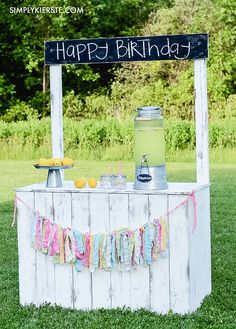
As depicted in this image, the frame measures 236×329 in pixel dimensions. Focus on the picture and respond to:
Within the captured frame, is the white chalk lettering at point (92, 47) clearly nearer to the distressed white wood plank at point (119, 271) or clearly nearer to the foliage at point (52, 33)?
the distressed white wood plank at point (119, 271)

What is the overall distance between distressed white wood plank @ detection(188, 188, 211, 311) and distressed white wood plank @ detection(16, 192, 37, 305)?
96 centimetres

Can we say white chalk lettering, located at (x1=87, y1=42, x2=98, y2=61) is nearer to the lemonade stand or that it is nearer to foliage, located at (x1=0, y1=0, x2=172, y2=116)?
the lemonade stand

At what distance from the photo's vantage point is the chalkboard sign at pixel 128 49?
4.66 meters

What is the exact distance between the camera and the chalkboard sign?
15.3ft

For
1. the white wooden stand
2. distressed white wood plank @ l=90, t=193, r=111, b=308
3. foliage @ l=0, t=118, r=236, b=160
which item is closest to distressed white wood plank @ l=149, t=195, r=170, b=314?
the white wooden stand

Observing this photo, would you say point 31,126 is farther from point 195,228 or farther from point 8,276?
point 195,228

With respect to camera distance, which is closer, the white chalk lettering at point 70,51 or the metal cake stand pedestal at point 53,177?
the metal cake stand pedestal at point 53,177

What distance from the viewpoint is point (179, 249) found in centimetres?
436

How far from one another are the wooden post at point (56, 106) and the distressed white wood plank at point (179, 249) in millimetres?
930

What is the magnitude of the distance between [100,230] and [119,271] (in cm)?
Result: 26

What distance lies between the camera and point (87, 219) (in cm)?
457

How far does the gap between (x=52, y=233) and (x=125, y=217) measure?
46cm

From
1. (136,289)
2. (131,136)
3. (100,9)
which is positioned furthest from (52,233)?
(100,9)

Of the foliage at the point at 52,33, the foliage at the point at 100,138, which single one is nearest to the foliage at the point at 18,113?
the foliage at the point at 52,33
